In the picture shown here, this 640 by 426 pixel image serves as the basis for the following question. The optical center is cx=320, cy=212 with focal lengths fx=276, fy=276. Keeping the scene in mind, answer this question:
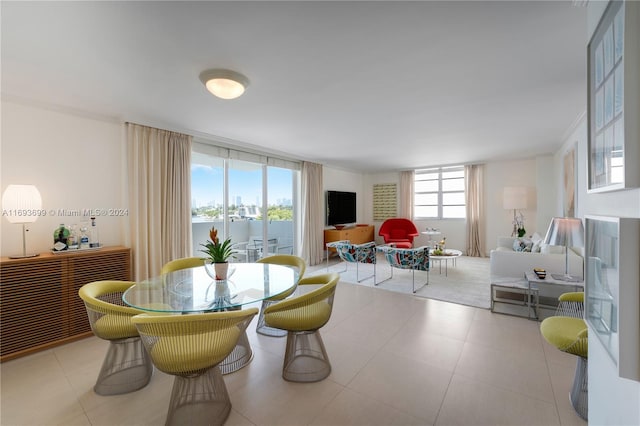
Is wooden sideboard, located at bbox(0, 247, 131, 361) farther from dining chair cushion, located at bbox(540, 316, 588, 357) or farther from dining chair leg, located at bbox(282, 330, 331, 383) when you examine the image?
dining chair cushion, located at bbox(540, 316, 588, 357)

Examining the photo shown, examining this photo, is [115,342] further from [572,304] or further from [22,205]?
[572,304]

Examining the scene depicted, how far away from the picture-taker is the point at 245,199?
16.9 feet

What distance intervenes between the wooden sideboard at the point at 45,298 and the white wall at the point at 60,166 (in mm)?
373

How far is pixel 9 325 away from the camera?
2.49 metres

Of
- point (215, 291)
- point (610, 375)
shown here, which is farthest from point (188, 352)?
point (610, 375)

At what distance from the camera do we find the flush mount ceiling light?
2236mm

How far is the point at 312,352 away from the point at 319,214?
14.7 feet

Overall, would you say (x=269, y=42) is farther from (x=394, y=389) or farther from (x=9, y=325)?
Result: (x=9, y=325)

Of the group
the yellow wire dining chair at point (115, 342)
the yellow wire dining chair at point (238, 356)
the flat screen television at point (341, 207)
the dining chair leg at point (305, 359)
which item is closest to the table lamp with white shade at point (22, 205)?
the yellow wire dining chair at point (115, 342)

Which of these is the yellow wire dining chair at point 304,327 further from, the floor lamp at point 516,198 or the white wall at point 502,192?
the white wall at point 502,192

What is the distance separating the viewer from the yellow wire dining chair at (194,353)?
1.49m

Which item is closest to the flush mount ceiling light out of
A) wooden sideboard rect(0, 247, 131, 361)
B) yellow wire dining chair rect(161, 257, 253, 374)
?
yellow wire dining chair rect(161, 257, 253, 374)

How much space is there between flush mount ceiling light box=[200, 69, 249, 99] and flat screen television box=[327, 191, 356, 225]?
15.9 ft

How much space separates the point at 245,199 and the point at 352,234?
10.1 feet
